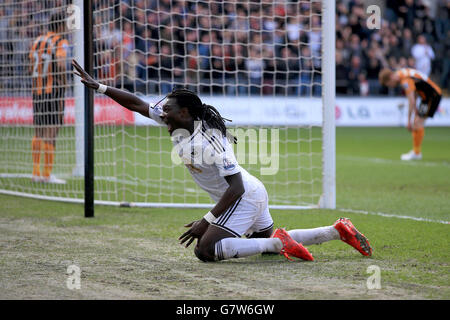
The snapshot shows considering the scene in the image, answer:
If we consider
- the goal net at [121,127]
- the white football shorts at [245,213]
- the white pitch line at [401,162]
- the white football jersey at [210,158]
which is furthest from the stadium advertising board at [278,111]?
the white football shorts at [245,213]

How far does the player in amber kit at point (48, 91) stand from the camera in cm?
973

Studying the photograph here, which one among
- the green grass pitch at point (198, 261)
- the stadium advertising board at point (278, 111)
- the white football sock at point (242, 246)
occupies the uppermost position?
the stadium advertising board at point (278, 111)

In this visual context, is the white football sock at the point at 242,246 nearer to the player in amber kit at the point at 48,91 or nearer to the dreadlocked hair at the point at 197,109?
the dreadlocked hair at the point at 197,109

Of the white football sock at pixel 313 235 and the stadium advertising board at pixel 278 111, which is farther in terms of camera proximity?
the stadium advertising board at pixel 278 111

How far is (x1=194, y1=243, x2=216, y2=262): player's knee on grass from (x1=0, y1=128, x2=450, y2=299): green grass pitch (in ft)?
0.18

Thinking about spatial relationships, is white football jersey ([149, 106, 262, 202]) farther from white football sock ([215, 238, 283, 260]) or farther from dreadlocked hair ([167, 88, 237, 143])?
white football sock ([215, 238, 283, 260])

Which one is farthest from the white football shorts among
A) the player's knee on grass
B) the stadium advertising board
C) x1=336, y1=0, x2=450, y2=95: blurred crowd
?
x1=336, y1=0, x2=450, y2=95: blurred crowd

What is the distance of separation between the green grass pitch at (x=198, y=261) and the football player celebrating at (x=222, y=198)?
12 cm

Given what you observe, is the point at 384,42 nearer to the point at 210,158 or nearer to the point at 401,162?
the point at 401,162

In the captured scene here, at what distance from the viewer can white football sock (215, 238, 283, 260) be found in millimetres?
5055

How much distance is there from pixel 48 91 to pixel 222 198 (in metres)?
5.68

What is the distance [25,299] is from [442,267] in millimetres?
2823

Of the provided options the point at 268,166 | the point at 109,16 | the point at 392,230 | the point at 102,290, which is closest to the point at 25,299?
the point at 102,290

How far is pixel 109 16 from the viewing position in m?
8.87
